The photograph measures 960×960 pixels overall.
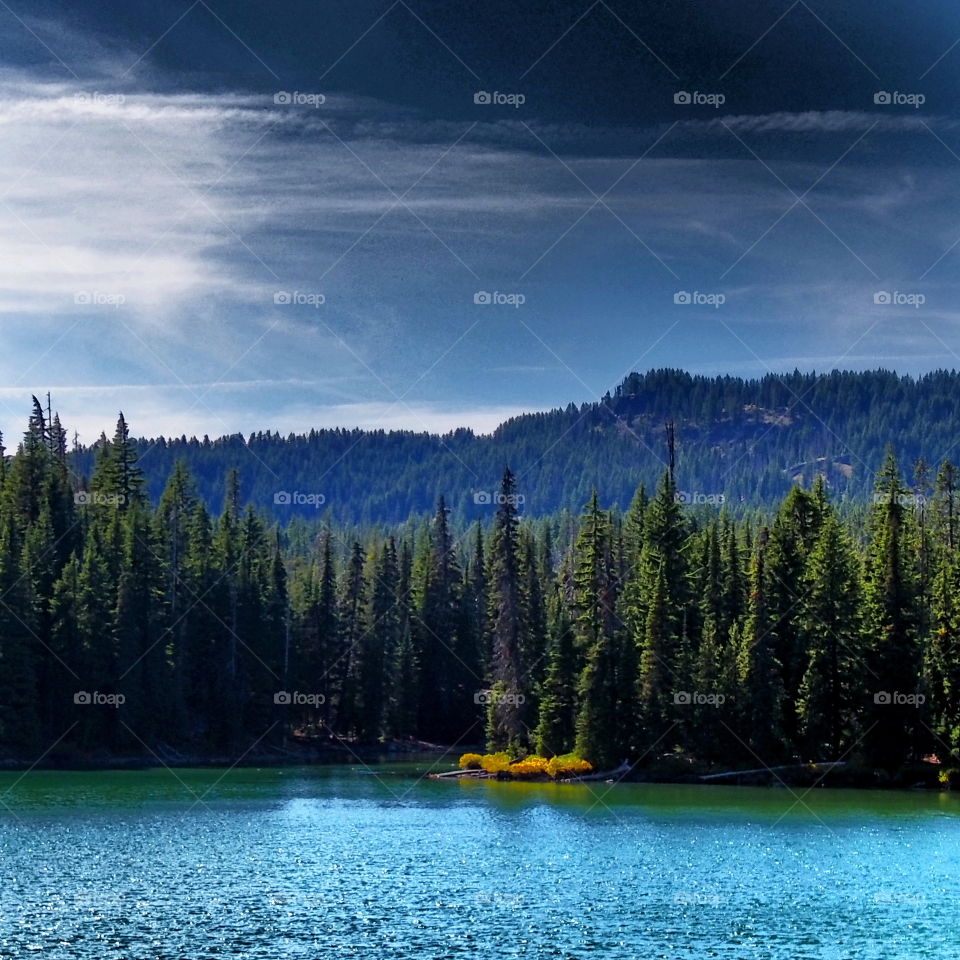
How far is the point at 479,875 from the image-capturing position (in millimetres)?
39875

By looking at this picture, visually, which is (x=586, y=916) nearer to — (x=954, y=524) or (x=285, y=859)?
(x=285, y=859)

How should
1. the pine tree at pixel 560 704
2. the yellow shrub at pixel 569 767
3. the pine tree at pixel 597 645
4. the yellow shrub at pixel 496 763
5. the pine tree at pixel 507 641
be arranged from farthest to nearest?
the pine tree at pixel 507 641 < the pine tree at pixel 560 704 < the yellow shrub at pixel 496 763 < the pine tree at pixel 597 645 < the yellow shrub at pixel 569 767

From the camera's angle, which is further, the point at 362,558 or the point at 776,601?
the point at 362,558

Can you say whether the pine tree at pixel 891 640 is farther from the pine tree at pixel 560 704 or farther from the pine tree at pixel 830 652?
the pine tree at pixel 560 704

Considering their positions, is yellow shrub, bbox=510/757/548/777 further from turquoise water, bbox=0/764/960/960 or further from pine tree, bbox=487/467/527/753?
turquoise water, bbox=0/764/960/960

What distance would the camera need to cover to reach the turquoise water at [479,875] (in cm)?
3053

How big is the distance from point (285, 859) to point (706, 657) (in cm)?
3626

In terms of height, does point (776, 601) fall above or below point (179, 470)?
below

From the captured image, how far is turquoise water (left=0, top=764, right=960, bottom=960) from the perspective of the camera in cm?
3053

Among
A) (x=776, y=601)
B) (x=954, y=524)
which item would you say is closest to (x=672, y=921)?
(x=776, y=601)

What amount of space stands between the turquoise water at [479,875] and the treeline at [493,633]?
903cm

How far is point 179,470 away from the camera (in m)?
111

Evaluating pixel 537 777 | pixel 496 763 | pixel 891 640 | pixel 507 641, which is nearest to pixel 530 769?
pixel 537 777

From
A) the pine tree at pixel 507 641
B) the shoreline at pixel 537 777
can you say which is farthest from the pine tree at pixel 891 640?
the pine tree at pixel 507 641
